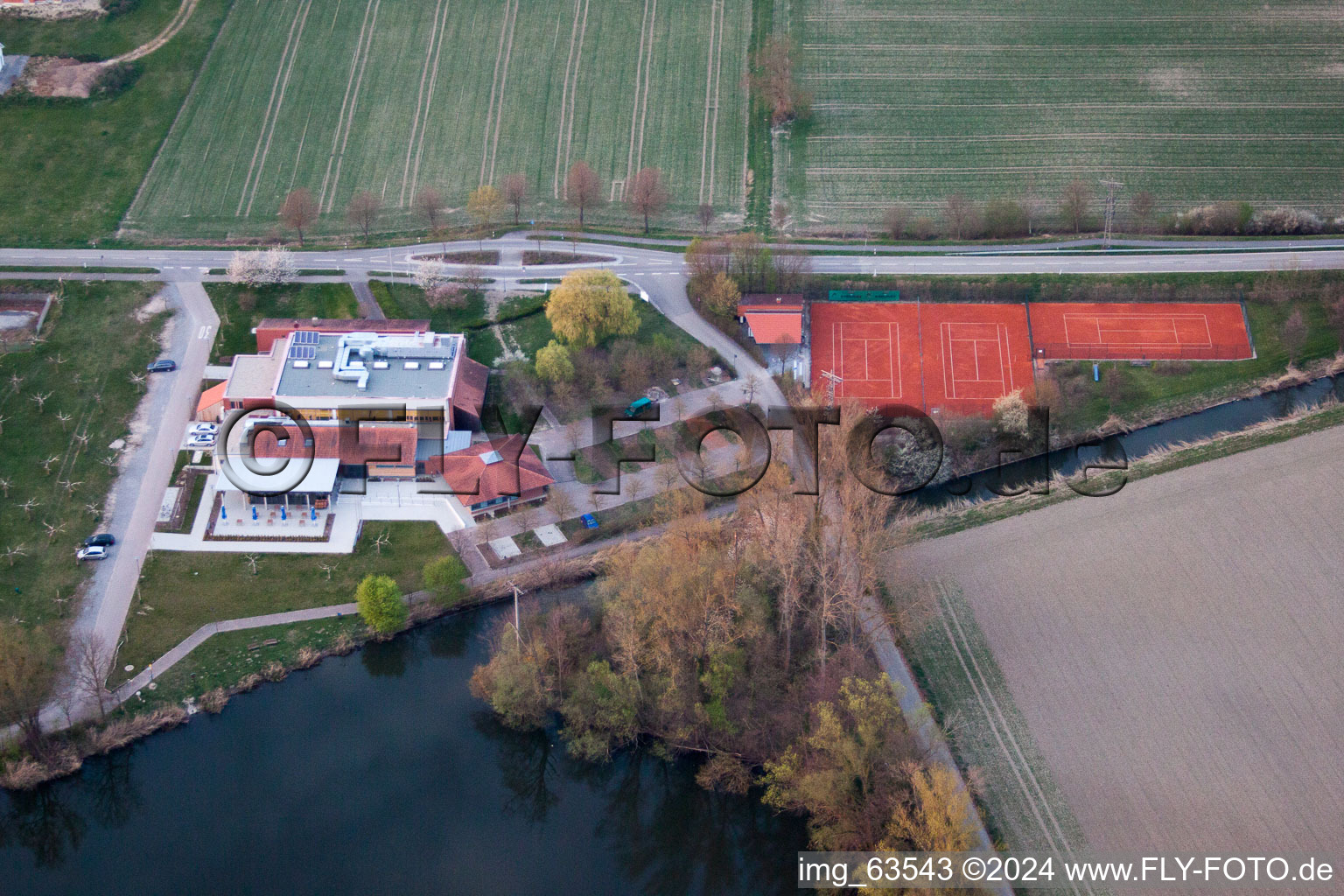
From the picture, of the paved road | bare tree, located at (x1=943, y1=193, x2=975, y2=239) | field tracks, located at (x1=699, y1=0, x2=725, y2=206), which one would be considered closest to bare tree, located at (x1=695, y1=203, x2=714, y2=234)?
field tracks, located at (x1=699, y1=0, x2=725, y2=206)

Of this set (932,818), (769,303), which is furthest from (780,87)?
(932,818)

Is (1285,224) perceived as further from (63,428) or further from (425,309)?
(63,428)

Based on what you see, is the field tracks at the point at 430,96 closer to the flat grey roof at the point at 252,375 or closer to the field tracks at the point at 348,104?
the field tracks at the point at 348,104

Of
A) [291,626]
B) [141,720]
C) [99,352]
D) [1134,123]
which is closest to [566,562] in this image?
[291,626]

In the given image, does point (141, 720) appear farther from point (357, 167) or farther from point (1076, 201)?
point (1076, 201)

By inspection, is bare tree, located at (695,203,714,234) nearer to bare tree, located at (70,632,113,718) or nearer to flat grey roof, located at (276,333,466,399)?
flat grey roof, located at (276,333,466,399)

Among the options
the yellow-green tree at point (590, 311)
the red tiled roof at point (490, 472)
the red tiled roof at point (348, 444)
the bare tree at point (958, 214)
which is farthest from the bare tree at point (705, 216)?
the red tiled roof at point (348, 444)

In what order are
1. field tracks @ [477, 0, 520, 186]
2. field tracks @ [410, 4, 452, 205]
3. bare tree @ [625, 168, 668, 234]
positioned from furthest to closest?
field tracks @ [477, 0, 520, 186], field tracks @ [410, 4, 452, 205], bare tree @ [625, 168, 668, 234]
